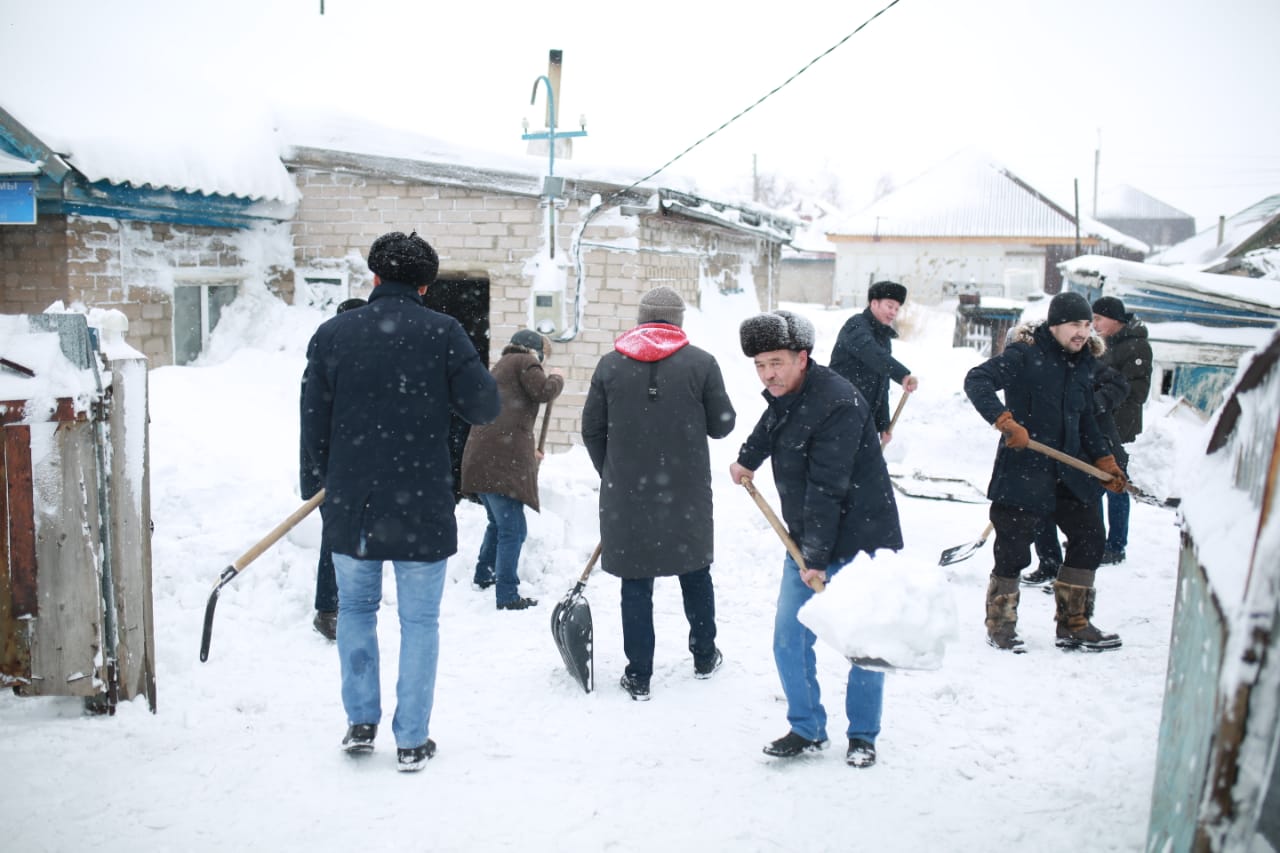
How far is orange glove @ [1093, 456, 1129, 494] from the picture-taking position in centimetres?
448

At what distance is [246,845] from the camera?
280cm

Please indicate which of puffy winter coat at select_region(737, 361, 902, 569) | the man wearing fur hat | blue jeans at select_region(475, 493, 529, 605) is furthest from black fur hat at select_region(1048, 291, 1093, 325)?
blue jeans at select_region(475, 493, 529, 605)

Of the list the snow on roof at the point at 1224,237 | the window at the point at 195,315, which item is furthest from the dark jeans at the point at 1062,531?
the snow on roof at the point at 1224,237

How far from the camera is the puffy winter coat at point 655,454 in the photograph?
4000 mm

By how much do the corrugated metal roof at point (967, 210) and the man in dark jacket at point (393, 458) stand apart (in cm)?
3579

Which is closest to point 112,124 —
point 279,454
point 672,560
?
point 279,454

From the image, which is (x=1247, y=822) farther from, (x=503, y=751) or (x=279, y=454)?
(x=279, y=454)

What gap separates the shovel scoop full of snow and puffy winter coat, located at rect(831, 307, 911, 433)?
3.09 metres

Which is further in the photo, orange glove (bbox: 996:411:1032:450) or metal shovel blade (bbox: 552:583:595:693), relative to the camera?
orange glove (bbox: 996:411:1032:450)

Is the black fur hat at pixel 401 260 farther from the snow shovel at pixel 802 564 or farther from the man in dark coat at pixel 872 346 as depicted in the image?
the man in dark coat at pixel 872 346

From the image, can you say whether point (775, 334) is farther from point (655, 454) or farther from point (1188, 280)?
point (1188, 280)

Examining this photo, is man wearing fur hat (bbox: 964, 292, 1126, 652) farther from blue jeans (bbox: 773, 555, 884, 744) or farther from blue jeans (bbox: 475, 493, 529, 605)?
blue jeans (bbox: 475, 493, 529, 605)

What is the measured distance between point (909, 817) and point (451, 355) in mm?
2222

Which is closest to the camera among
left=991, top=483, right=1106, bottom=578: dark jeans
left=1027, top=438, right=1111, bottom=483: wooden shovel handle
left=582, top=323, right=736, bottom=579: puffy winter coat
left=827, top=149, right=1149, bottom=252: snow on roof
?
left=582, top=323, right=736, bottom=579: puffy winter coat
